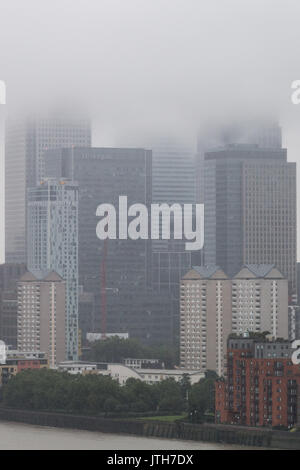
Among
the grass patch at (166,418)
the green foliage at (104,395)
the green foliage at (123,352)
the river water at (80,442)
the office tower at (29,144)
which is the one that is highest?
the office tower at (29,144)

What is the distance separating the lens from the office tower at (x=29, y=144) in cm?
9131

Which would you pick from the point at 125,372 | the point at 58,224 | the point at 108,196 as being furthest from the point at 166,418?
the point at 108,196

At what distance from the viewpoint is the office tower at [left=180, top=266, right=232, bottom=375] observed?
199 ft

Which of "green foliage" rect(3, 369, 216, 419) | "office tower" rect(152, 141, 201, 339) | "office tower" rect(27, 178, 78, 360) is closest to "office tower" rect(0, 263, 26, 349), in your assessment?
"office tower" rect(27, 178, 78, 360)

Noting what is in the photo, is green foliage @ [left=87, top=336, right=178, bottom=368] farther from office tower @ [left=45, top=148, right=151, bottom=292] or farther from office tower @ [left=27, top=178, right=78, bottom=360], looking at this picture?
office tower @ [left=45, top=148, right=151, bottom=292]

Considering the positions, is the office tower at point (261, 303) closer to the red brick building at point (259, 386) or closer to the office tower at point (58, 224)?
the office tower at point (58, 224)

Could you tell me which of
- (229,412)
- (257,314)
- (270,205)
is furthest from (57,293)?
(270,205)

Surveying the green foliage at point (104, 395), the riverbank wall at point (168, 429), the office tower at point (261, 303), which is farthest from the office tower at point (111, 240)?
the riverbank wall at point (168, 429)

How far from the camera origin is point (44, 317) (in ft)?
213

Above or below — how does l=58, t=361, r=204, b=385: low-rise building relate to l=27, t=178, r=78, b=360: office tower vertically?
below

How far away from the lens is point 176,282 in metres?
84.4

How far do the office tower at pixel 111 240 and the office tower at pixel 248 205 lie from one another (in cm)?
326

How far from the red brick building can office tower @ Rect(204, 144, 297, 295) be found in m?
39.9

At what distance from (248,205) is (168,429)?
43244mm
